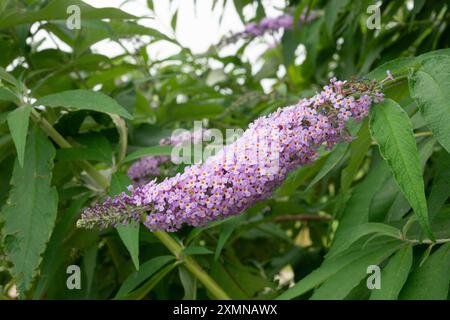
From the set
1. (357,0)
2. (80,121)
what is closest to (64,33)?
(80,121)

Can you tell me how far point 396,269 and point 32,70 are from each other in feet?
5.24

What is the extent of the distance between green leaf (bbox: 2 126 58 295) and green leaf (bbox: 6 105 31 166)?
0.19m

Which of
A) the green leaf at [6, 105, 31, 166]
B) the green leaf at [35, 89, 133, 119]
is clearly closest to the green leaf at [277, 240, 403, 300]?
the green leaf at [35, 89, 133, 119]

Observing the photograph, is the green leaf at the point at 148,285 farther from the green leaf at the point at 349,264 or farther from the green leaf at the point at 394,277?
the green leaf at the point at 394,277

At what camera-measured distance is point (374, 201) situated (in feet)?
6.39

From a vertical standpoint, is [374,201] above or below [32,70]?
below

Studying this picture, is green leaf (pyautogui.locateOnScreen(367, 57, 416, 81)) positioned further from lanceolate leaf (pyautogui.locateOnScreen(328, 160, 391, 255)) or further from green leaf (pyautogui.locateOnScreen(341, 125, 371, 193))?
lanceolate leaf (pyautogui.locateOnScreen(328, 160, 391, 255))

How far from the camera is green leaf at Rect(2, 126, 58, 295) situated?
71.1 inches

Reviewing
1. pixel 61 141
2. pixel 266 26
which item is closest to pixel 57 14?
pixel 61 141

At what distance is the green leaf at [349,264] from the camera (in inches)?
62.7

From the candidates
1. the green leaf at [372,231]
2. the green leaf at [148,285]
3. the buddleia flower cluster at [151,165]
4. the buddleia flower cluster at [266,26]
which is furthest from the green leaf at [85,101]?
the buddleia flower cluster at [266,26]

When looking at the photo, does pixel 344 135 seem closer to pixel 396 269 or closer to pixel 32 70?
pixel 396 269

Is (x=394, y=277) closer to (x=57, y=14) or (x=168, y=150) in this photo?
(x=168, y=150)

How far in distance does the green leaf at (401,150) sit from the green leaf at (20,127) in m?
0.86
